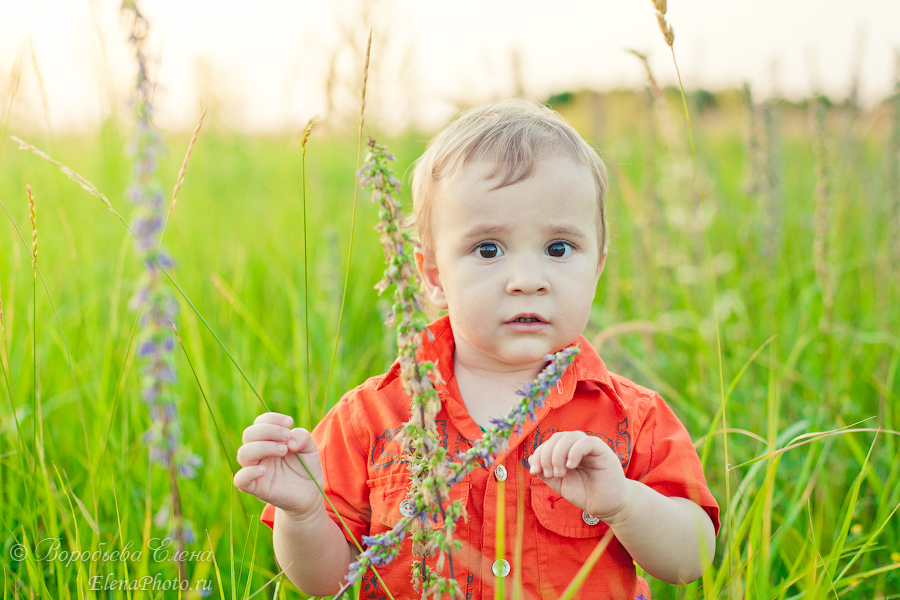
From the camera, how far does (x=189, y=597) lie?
0.82m

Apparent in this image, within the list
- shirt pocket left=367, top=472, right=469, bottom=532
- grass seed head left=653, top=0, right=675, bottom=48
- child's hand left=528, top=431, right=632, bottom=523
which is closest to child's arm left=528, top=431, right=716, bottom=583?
child's hand left=528, top=431, right=632, bottom=523

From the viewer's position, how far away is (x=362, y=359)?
2805 mm

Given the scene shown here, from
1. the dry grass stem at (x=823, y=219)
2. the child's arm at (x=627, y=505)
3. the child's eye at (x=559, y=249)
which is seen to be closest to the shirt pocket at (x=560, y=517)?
the child's arm at (x=627, y=505)

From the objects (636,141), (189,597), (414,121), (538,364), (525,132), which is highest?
(636,141)

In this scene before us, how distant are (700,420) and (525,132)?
4.74ft

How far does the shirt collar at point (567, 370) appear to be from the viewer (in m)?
1.65

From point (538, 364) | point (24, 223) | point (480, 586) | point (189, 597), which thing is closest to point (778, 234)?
point (538, 364)

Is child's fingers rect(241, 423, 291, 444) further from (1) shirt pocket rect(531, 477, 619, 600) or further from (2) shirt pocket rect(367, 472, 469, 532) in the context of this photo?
(1) shirt pocket rect(531, 477, 619, 600)

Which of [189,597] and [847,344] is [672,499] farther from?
[847,344]

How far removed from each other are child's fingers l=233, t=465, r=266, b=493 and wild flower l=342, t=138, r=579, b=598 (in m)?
0.33

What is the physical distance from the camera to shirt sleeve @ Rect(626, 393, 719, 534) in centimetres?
157

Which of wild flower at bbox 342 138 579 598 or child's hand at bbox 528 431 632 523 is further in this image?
child's hand at bbox 528 431 632 523

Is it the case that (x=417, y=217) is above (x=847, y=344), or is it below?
above

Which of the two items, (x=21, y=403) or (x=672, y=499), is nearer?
(x=672, y=499)
